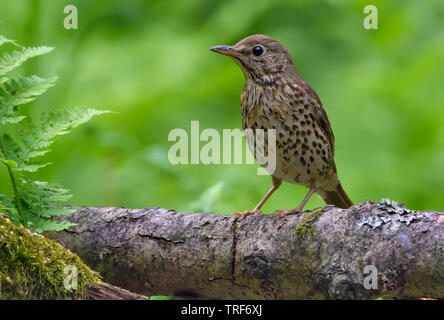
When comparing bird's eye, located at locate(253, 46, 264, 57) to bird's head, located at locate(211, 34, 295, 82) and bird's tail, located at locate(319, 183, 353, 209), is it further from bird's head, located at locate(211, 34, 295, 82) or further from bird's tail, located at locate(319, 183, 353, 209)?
bird's tail, located at locate(319, 183, 353, 209)

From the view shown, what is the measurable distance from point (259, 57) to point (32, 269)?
2.04 m

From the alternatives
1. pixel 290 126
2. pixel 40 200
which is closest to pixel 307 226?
pixel 290 126

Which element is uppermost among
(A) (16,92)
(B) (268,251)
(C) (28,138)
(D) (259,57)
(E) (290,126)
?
(D) (259,57)

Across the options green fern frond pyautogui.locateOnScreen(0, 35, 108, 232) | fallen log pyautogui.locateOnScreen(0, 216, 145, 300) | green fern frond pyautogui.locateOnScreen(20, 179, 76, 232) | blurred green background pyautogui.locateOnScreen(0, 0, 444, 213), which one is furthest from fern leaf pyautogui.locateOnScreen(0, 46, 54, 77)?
blurred green background pyautogui.locateOnScreen(0, 0, 444, 213)

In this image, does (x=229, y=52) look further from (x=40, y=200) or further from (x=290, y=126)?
(x=40, y=200)

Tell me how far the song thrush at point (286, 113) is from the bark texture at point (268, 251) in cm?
59

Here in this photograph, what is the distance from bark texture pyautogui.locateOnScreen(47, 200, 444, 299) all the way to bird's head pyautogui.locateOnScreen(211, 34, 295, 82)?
1.17m

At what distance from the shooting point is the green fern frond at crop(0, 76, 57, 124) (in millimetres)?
2258

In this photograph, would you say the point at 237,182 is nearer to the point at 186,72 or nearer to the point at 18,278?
the point at 186,72

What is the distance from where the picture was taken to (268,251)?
2.37 meters

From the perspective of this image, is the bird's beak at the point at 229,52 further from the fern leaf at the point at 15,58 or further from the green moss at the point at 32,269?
the green moss at the point at 32,269

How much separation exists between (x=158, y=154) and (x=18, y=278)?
2.01 meters

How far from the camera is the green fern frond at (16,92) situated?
2258mm

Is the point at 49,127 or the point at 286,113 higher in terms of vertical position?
the point at 286,113
